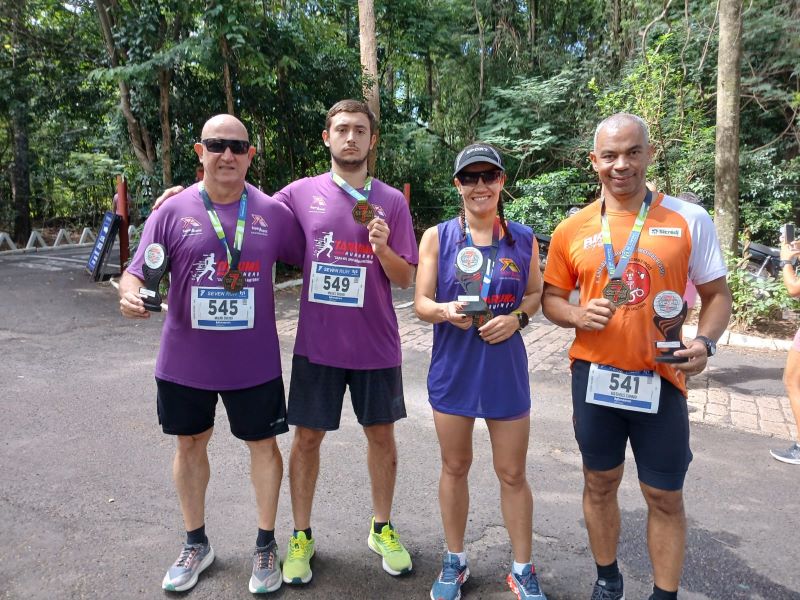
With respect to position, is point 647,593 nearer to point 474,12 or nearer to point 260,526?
point 260,526

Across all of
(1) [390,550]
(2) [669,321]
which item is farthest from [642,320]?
(1) [390,550]

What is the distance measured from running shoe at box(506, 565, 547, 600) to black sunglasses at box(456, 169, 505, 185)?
178 cm

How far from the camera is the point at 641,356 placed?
2.38 metres

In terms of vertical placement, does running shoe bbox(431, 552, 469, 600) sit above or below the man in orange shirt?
below

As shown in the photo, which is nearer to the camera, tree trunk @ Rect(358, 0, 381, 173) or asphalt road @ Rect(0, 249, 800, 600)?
asphalt road @ Rect(0, 249, 800, 600)

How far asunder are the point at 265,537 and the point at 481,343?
1.47 meters

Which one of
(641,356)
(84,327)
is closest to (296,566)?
(641,356)

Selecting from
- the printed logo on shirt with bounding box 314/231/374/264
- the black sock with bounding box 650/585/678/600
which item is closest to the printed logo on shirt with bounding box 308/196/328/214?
the printed logo on shirt with bounding box 314/231/374/264

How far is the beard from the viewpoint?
2875 millimetres

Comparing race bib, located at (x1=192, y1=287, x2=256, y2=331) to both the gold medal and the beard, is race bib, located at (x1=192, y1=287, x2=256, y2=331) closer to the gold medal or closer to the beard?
the beard

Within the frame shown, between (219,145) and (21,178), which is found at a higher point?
(21,178)

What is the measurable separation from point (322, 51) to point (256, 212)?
10581 mm

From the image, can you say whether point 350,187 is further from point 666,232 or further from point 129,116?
point 129,116

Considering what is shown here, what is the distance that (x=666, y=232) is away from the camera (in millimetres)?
2357
